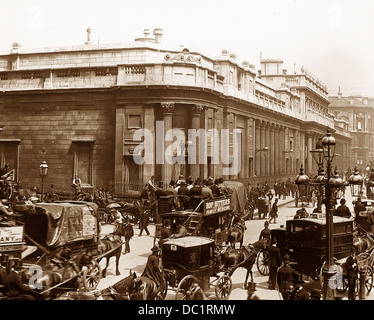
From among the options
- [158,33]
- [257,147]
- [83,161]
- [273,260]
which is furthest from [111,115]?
[273,260]

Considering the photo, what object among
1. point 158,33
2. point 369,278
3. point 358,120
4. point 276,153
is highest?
point 158,33

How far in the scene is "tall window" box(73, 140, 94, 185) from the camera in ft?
108

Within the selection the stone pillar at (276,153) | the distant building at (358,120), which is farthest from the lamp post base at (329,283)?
the distant building at (358,120)

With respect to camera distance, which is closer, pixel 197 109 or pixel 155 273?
pixel 155 273

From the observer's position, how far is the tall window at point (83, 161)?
32906 mm

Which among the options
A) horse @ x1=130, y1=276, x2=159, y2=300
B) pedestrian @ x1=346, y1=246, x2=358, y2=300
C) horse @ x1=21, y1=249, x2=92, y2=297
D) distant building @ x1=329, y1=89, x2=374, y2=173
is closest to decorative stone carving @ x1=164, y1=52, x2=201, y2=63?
Answer: horse @ x1=21, y1=249, x2=92, y2=297

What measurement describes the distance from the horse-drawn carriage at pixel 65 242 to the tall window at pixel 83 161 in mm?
18157

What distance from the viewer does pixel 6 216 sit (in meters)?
11.7

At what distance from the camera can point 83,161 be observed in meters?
33.1

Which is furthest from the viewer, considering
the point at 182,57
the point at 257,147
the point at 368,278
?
the point at 257,147

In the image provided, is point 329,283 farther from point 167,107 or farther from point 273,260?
point 167,107

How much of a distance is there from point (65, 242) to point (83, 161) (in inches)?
791
